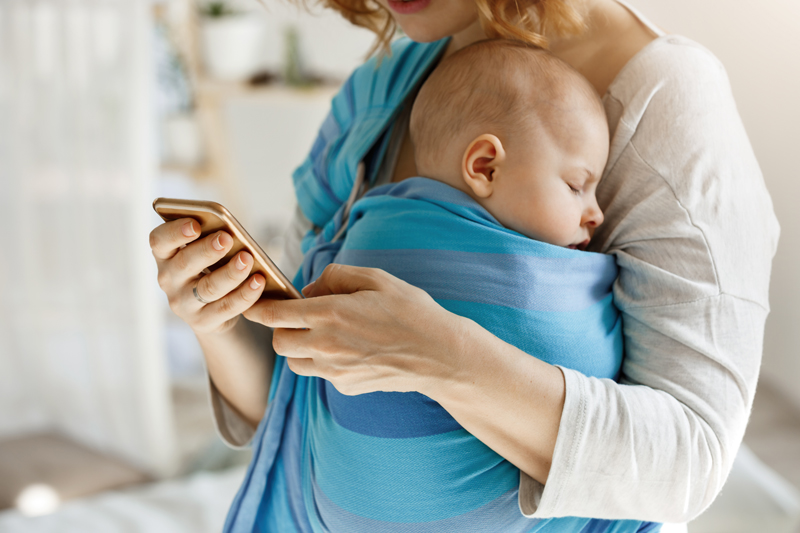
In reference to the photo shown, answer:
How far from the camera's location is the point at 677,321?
0.74 m

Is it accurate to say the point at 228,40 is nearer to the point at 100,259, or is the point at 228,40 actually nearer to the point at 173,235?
the point at 100,259

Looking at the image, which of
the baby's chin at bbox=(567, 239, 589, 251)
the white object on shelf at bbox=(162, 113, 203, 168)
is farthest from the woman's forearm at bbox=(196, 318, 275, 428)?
the white object on shelf at bbox=(162, 113, 203, 168)

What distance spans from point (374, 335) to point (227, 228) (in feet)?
0.59

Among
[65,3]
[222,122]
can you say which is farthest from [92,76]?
[222,122]

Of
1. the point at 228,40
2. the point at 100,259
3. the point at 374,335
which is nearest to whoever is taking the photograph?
the point at 374,335

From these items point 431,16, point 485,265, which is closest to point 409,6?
point 431,16

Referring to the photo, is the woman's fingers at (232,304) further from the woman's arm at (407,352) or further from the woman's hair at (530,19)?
the woman's hair at (530,19)

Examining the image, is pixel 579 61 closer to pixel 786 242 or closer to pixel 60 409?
pixel 786 242

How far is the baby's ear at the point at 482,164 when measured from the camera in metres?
0.80

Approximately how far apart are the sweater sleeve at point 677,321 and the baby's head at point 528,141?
6 centimetres

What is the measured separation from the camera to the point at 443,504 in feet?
2.54

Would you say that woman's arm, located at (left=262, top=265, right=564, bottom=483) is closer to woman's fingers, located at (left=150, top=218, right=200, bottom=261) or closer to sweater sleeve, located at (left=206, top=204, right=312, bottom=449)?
woman's fingers, located at (left=150, top=218, right=200, bottom=261)

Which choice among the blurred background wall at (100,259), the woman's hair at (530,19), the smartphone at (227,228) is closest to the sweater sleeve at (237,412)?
the smartphone at (227,228)

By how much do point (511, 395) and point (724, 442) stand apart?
0.28 metres
